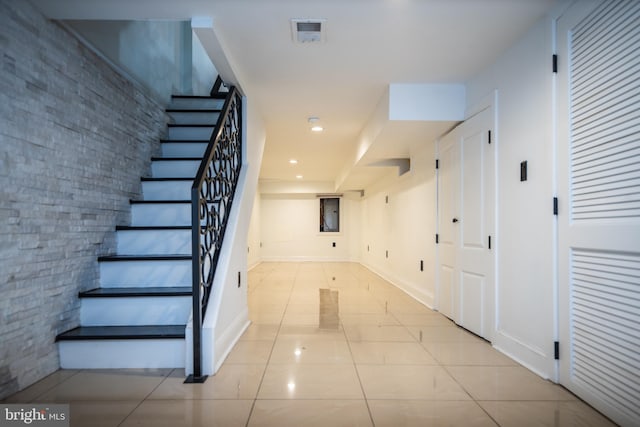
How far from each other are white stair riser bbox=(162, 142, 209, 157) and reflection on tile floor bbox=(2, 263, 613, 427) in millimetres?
1891

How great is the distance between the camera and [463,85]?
3307mm

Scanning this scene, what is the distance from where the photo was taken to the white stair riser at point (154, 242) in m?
2.83

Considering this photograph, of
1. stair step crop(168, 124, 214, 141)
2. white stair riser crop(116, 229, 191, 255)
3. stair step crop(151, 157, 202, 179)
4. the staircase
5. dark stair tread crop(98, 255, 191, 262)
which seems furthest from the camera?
stair step crop(168, 124, 214, 141)

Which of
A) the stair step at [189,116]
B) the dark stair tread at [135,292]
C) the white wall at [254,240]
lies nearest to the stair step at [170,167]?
the stair step at [189,116]

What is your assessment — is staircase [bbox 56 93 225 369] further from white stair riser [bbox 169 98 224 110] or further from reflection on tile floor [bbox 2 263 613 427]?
white stair riser [bbox 169 98 224 110]

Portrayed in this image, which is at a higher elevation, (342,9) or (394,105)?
(342,9)

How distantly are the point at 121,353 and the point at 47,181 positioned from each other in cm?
115

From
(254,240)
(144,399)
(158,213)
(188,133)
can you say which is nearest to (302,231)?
(254,240)

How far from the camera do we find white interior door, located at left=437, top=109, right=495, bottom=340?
286 cm

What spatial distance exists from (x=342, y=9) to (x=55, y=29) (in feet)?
5.87

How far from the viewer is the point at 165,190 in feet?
10.6

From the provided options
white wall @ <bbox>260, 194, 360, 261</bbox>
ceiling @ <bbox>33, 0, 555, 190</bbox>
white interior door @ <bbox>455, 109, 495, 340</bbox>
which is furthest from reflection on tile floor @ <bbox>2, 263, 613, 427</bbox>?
white wall @ <bbox>260, 194, 360, 261</bbox>

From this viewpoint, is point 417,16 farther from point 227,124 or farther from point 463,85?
point 227,124

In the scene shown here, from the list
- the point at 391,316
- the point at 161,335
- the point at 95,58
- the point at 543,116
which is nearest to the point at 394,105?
the point at 543,116
